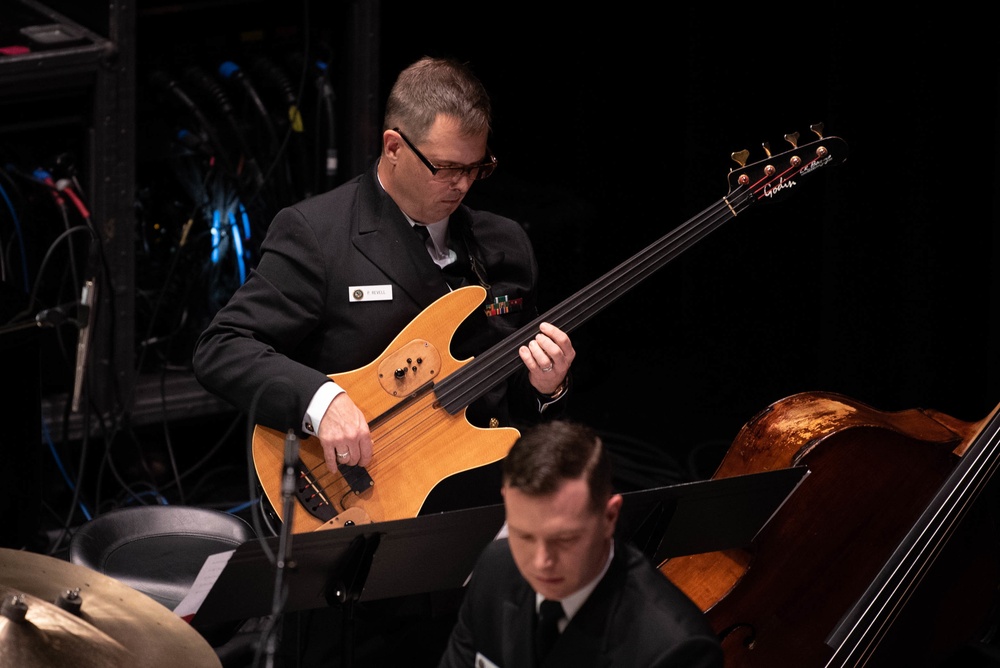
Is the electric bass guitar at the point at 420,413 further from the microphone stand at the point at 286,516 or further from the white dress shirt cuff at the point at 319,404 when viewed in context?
Result: the microphone stand at the point at 286,516

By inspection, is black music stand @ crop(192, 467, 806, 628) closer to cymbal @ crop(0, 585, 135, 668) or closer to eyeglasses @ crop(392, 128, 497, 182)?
cymbal @ crop(0, 585, 135, 668)

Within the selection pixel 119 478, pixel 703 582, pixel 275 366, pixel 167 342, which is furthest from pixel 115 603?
pixel 167 342

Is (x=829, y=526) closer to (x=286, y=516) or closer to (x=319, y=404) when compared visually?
(x=319, y=404)

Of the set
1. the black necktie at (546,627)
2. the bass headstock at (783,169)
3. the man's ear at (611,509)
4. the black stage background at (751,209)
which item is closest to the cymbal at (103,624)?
the black necktie at (546,627)

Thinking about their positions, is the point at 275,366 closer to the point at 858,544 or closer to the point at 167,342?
the point at 858,544

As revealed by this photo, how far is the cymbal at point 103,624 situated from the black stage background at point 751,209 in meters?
2.97

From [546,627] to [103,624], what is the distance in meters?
0.81

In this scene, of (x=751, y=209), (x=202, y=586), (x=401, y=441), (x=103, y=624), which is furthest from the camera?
(x=751, y=209)

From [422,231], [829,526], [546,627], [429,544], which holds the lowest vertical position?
[829,526]

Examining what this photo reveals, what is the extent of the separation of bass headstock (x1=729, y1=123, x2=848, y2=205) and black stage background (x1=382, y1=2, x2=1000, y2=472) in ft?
→ 3.67

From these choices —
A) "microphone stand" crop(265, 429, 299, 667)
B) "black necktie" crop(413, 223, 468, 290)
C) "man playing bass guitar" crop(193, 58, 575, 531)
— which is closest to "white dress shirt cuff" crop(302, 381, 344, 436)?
"man playing bass guitar" crop(193, 58, 575, 531)

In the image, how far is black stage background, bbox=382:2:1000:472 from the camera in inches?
177

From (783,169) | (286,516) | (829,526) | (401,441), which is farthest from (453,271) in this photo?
(286,516)

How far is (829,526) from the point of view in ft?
11.0
